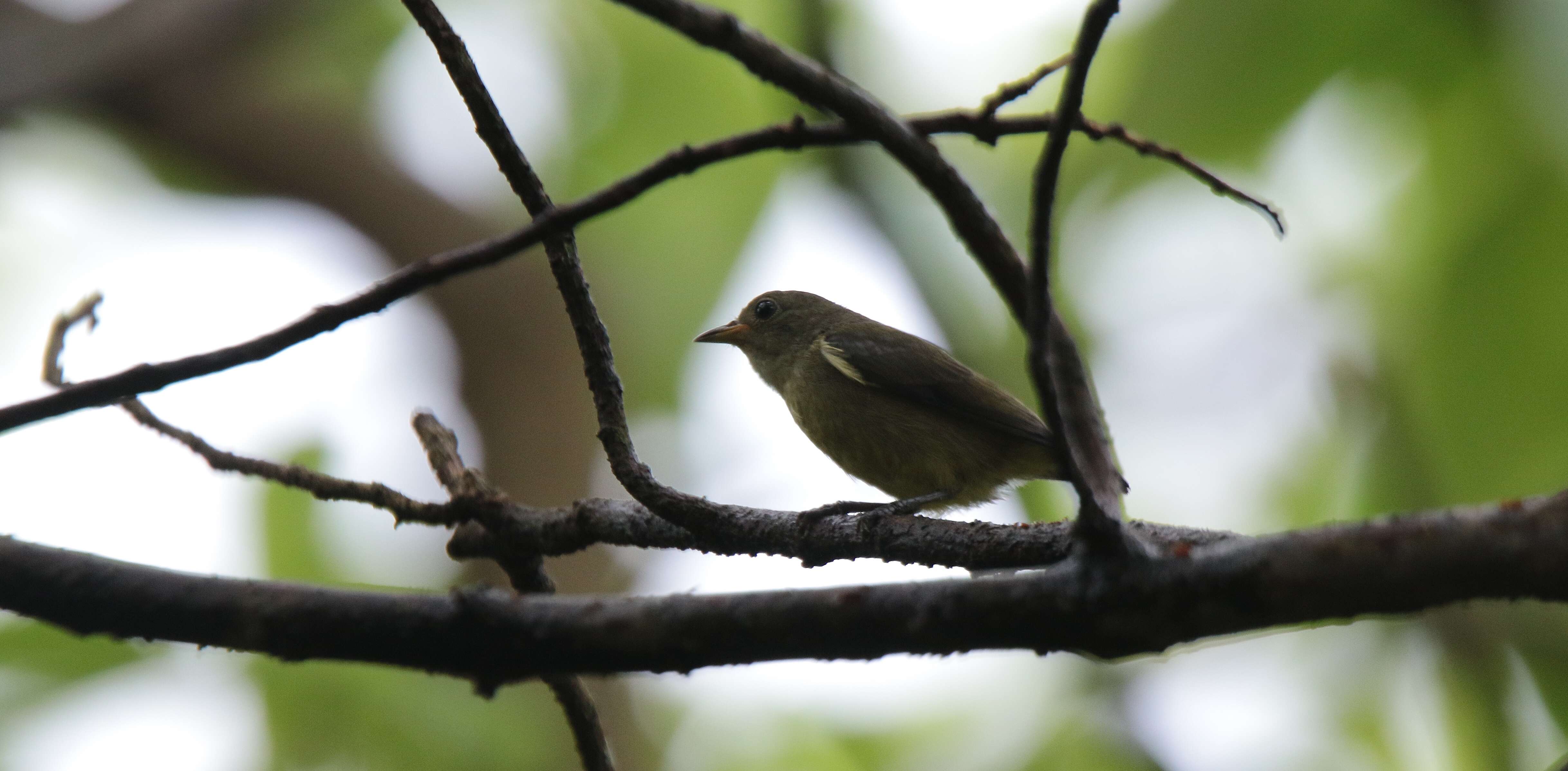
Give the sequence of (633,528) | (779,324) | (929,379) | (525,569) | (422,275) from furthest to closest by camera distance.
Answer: (779,324) → (929,379) → (525,569) → (633,528) → (422,275)

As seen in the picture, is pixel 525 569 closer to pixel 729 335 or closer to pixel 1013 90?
pixel 1013 90

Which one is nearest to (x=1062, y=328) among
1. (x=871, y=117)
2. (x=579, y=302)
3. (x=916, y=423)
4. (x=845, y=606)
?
(x=871, y=117)

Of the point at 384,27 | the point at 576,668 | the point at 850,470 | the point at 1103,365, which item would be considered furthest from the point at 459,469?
the point at 384,27

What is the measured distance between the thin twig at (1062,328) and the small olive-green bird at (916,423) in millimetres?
2828

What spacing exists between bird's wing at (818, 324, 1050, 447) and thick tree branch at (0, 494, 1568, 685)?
9.70 ft

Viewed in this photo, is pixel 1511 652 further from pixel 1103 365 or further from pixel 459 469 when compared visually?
pixel 459 469

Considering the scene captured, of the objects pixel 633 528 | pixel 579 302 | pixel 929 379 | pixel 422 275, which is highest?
pixel 929 379

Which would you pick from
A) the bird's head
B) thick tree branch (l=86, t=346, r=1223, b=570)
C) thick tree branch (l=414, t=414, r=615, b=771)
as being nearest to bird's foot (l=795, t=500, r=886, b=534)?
thick tree branch (l=86, t=346, r=1223, b=570)

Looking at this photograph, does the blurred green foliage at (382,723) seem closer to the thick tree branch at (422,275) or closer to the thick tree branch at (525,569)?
the thick tree branch at (525,569)

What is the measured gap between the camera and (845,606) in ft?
6.23

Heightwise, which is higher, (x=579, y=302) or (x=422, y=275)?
(x=579, y=302)

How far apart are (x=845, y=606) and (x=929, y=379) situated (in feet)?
11.0

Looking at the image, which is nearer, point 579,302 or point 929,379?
point 579,302

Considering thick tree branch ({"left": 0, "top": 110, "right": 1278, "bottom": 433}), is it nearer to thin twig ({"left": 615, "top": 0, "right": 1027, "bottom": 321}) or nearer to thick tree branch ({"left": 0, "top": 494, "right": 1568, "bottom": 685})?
thin twig ({"left": 615, "top": 0, "right": 1027, "bottom": 321})
